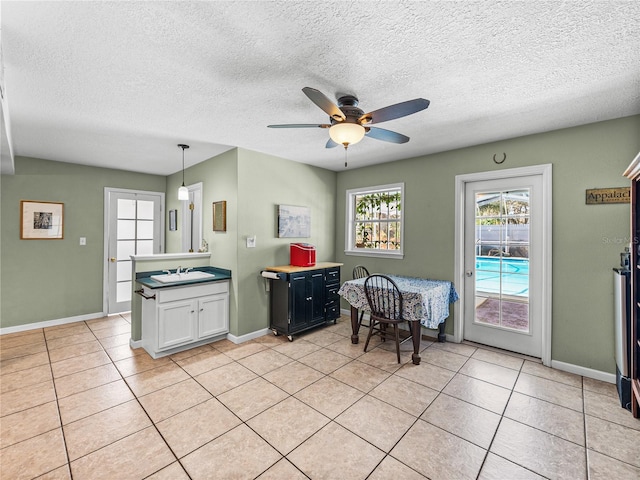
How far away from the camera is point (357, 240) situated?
16.6ft

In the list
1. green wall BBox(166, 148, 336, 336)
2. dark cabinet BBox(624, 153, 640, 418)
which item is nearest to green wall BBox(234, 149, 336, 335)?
green wall BBox(166, 148, 336, 336)

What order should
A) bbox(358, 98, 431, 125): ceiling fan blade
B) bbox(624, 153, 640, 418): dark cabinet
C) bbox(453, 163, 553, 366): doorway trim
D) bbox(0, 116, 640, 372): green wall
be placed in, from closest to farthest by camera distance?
bbox(358, 98, 431, 125): ceiling fan blade → bbox(624, 153, 640, 418): dark cabinet → bbox(0, 116, 640, 372): green wall → bbox(453, 163, 553, 366): doorway trim

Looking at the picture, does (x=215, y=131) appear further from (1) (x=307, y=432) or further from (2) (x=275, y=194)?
(1) (x=307, y=432)

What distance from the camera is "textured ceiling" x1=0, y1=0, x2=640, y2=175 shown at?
1.48m

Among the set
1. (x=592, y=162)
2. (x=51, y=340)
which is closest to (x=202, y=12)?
(x=592, y=162)

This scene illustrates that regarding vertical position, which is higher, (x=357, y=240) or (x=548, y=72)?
(x=548, y=72)

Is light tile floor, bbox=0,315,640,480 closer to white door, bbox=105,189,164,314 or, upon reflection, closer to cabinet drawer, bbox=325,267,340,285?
cabinet drawer, bbox=325,267,340,285

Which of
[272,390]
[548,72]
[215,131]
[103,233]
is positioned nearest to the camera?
[548,72]

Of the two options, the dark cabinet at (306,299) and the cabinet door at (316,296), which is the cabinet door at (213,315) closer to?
the dark cabinet at (306,299)

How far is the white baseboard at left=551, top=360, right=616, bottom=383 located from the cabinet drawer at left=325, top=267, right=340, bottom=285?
8.75 ft

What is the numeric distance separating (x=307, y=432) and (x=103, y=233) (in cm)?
472

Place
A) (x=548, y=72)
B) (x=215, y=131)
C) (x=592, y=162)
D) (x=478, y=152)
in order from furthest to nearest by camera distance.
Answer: (x=478, y=152) → (x=215, y=131) → (x=592, y=162) → (x=548, y=72)

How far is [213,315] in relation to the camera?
3.70 meters

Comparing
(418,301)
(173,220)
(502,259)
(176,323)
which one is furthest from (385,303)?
(173,220)
